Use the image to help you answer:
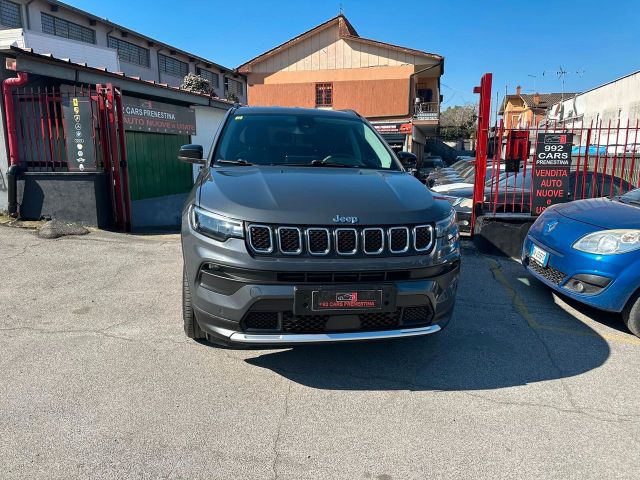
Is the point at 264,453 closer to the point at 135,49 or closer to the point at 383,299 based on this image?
the point at 383,299

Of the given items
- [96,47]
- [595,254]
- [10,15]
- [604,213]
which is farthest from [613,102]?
[10,15]

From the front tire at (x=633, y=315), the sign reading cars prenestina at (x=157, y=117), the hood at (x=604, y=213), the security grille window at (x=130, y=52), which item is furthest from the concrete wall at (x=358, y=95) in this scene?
the front tire at (x=633, y=315)

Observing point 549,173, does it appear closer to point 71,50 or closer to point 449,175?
point 449,175

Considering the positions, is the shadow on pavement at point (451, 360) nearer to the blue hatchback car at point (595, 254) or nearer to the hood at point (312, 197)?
the blue hatchback car at point (595, 254)

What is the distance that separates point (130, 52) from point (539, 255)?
27.7 m

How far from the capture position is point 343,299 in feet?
8.79

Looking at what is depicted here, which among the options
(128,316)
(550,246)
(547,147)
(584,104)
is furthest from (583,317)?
(584,104)

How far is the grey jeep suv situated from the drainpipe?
226 inches

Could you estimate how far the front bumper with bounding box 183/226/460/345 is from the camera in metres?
2.64

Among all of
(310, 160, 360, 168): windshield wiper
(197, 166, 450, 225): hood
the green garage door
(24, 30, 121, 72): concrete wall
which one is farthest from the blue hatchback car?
(24, 30, 121, 72): concrete wall

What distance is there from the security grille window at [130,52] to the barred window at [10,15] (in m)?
5.56

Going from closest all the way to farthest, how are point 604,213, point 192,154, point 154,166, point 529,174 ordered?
point 192,154, point 604,213, point 529,174, point 154,166

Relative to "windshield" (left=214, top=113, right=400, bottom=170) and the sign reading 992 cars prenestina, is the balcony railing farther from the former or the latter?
"windshield" (left=214, top=113, right=400, bottom=170)

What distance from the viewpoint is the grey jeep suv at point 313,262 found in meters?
2.65
